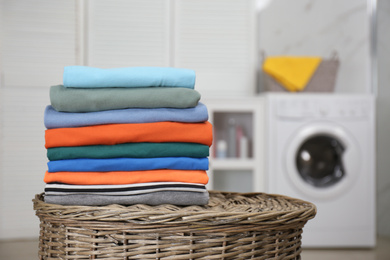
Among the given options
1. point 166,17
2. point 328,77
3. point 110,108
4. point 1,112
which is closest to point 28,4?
point 1,112

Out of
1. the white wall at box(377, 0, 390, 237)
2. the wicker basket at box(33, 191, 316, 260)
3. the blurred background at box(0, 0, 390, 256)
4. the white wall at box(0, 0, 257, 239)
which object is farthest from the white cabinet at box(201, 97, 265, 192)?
the wicker basket at box(33, 191, 316, 260)

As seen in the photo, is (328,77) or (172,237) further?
(328,77)

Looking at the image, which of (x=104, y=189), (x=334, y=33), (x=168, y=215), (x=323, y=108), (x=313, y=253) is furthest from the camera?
(x=334, y=33)

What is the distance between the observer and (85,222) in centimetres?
61

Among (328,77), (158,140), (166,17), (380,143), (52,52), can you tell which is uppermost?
(166,17)

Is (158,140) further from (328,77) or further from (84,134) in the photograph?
(328,77)

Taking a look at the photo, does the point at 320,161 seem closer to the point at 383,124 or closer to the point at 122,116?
the point at 383,124

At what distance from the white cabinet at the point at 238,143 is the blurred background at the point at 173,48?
0.03 metres

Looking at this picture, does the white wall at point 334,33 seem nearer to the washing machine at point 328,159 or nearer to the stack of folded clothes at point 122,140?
the washing machine at point 328,159

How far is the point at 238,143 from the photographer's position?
2.55 meters

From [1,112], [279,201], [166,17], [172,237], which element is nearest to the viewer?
[172,237]

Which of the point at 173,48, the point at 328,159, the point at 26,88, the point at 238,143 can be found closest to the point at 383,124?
the point at 328,159

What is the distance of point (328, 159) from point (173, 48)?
1202mm

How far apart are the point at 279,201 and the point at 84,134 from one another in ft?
1.31
